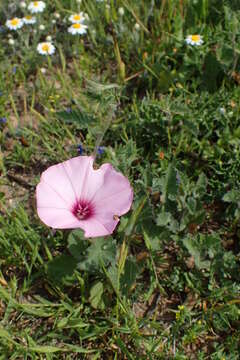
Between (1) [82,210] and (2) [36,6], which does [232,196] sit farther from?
(2) [36,6]

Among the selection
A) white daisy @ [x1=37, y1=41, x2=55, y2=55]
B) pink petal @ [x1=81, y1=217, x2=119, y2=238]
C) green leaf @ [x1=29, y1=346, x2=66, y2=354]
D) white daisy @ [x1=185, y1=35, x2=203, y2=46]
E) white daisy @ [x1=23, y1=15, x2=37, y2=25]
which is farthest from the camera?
white daisy @ [x1=23, y1=15, x2=37, y2=25]

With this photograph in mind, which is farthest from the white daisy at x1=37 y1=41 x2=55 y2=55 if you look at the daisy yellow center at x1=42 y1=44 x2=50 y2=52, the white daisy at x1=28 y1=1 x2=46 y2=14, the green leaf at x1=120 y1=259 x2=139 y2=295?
the green leaf at x1=120 y1=259 x2=139 y2=295

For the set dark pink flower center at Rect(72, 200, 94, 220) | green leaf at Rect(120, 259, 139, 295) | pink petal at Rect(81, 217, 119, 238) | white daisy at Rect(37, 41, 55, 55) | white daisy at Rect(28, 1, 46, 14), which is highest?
white daisy at Rect(28, 1, 46, 14)

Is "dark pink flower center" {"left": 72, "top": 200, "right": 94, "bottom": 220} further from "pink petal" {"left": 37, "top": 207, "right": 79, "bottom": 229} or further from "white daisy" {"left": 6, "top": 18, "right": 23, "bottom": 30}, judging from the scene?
"white daisy" {"left": 6, "top": 18, "right": 23, "bottom": 30}

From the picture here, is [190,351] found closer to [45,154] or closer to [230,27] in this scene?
[45,154]

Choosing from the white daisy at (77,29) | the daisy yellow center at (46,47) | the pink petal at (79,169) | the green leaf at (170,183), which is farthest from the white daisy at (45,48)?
the pink petal at (79,169)

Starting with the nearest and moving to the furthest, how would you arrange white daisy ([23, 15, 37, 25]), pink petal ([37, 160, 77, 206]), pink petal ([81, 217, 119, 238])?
pink petal ([81, 217, 119, 238]) < pink petal ([37, 160, 77, 206]) < white daisy ([23, 15, 37, 25])

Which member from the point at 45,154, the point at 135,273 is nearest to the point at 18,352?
the point at 135,273
